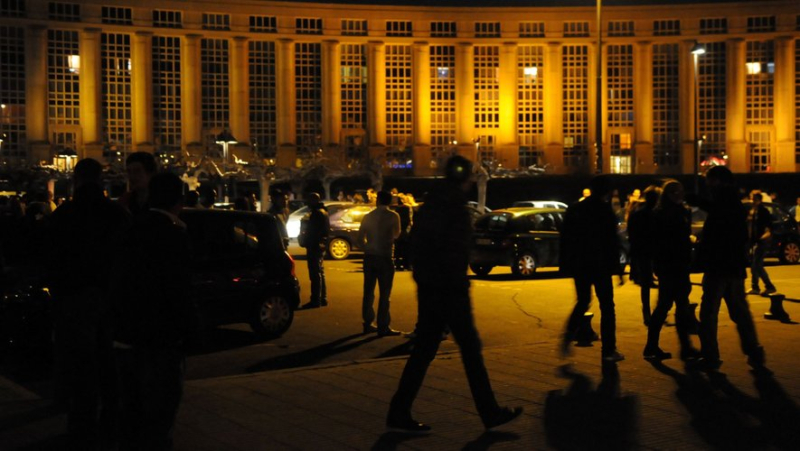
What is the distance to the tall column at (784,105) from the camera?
70.9 m

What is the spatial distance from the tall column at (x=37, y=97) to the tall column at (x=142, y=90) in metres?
5.74

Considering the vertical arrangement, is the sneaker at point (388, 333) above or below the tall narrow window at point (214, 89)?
below

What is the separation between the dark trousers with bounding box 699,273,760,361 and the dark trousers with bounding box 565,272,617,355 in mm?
853

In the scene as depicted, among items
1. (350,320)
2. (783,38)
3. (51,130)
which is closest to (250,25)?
(51,130)

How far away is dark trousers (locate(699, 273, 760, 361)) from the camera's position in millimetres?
9375

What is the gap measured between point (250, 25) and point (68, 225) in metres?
65.0

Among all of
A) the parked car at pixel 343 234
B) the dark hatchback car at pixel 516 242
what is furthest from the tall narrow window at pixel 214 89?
the dark hatchback car at pixel 516 242

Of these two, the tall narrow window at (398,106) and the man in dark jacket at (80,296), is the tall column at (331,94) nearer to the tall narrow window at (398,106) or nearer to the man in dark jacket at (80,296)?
the tall narrow window at (398,106)

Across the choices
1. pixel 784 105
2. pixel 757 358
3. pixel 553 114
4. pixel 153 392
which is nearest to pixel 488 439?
pixel 153 392

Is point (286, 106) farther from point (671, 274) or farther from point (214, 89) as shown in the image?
point (671, 274)

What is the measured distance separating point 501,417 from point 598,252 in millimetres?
3153

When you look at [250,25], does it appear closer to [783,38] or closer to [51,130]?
[51,130]

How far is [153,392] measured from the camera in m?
5.35

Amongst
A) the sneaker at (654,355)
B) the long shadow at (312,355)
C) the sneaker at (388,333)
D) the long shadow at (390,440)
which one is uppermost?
the sneaker at (654,355)
